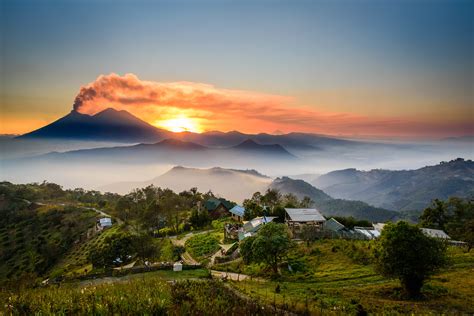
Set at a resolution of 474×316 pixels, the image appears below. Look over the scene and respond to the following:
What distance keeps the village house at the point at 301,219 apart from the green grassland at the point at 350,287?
1266 cm

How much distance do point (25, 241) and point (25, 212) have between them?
708 inches

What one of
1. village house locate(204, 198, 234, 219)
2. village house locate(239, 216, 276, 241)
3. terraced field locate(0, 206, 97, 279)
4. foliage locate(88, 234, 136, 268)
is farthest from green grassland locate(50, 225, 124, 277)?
village house locate(239, 216, 276, 241)

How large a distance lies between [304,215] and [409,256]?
3270cm

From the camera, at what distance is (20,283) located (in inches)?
657

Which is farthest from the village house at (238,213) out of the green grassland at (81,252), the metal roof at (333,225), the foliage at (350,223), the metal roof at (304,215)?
the green grassland at (81,252)

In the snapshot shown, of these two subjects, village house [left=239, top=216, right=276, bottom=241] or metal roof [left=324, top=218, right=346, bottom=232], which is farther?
metal roof [left=324, top=218, right=346, bottom=232]

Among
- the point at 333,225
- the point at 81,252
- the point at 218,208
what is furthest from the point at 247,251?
the point at 81,252

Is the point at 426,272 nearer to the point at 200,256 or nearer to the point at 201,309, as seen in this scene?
the point at 201,309

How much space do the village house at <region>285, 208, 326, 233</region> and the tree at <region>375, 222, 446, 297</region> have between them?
28.3 m

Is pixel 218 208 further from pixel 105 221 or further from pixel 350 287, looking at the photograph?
pixel 350 287

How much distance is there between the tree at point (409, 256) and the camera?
18609 millimetres

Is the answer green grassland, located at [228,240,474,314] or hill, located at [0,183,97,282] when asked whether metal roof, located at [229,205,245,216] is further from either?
hill, located at [0,183,97,282]

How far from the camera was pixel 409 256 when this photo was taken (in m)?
18.8

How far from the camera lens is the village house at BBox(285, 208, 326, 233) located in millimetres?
48594
